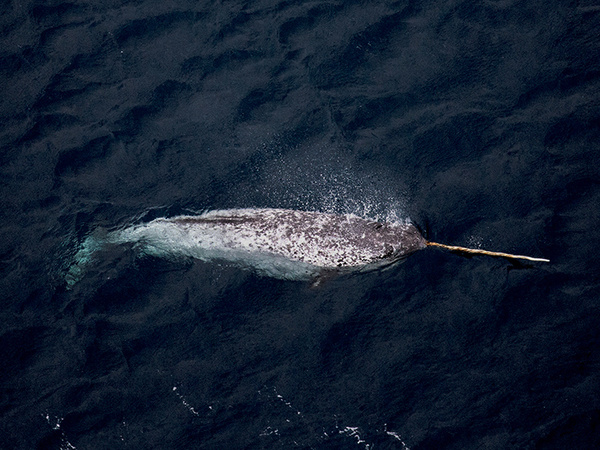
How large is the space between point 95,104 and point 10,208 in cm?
227

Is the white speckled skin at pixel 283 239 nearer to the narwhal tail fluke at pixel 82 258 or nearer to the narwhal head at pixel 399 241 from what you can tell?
the narwhal head at pixel 399 241

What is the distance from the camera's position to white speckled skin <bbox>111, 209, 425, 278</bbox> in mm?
7477

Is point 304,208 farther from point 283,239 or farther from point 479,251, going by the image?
point 479,251

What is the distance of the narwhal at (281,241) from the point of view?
7.46 meters

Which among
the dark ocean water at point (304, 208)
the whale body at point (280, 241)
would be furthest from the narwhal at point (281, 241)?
the dark ocean water at point (304, 208)

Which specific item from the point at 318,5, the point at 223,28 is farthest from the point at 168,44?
the point at 318,5

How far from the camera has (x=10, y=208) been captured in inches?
342

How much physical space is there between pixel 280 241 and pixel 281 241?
0.05ft

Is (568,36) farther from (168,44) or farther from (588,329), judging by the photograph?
(168,44)

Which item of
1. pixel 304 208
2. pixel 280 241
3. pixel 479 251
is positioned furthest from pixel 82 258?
pixel 479 251

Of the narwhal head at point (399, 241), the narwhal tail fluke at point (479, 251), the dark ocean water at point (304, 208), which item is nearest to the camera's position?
the dark ocean water at point (304, 208)

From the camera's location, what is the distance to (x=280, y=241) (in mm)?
7645

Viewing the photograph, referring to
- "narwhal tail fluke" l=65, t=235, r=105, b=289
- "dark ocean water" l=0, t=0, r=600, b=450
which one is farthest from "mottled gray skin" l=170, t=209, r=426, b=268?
"narwhal tail fluke" l=65, t=235, r=105, b=289

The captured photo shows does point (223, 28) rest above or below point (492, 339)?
above
